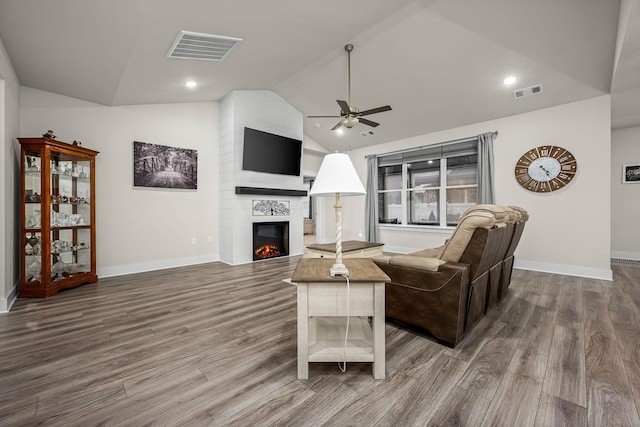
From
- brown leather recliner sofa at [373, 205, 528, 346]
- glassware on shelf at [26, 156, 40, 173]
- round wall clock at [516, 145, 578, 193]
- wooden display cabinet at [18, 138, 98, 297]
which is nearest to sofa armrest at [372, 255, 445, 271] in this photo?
brown leather recliner sofa at [373, 205, 528, 346]

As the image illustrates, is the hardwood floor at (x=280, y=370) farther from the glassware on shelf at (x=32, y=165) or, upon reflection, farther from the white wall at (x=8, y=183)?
the glassware on shelf at (x=32, y=165)

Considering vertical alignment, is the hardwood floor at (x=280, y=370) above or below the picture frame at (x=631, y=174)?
below

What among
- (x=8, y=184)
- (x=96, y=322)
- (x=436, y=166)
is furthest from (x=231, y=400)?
(x=436, y=166)

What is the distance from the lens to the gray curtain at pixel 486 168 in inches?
186

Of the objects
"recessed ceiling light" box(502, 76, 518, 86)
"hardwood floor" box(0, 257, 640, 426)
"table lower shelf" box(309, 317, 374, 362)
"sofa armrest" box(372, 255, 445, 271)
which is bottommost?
"hardwood floor" box(0, 257, 640, 426)

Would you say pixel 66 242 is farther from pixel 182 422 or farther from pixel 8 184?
pixel 182 422

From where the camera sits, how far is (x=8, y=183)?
275 cm

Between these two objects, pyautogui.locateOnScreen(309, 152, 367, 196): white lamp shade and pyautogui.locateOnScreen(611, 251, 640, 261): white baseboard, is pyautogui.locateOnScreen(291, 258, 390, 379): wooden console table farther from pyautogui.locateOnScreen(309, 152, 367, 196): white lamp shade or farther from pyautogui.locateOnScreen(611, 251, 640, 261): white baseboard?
pyautogui.locateOnScreen(611, 251, 640, 261): white baseboard

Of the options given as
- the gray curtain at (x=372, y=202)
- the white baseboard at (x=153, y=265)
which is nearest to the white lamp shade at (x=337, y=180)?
the white baseboard at (x=153, y=265)

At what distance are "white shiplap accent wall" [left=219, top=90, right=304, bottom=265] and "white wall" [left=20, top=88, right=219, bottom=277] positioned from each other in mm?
239

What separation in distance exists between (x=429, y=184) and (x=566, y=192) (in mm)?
2260

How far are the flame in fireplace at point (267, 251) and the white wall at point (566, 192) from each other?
4270mm

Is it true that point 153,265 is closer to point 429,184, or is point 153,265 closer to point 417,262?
point 417,262

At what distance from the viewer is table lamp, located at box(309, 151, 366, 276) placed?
1.60 m
